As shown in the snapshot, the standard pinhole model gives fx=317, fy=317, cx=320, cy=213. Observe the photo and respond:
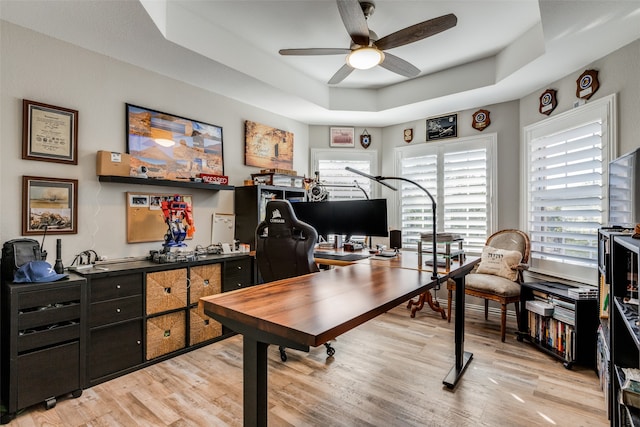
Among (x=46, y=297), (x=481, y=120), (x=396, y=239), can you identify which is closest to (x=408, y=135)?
(x=481, y=120)

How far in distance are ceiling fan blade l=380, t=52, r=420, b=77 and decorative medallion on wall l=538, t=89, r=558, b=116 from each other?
5.14 ft

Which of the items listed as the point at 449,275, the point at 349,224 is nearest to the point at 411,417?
the point at 449,275

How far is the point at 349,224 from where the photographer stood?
10.8 feet

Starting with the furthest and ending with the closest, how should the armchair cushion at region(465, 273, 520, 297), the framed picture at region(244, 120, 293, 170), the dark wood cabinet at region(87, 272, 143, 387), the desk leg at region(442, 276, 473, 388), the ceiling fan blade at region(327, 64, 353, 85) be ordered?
1. the framed picture at region(244, 120, 293, 170)
2. the armchair cushion at region(465, 273, 520, 297)
3. the ceiling fan blade at region(327, 64, 353, 85)
4. the desk leg at region(442, 276, 473, 388)
5. the dark wood cabinet at region(87, 272, 143, 387)

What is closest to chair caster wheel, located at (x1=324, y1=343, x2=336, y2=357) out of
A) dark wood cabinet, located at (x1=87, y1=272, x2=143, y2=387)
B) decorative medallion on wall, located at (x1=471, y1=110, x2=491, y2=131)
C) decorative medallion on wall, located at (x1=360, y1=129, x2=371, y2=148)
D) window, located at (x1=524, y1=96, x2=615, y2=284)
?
dark wood cabinet, located at (x1=87, y1=272, x2=143, y2=387)

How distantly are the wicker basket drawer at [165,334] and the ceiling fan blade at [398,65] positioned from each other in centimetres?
271

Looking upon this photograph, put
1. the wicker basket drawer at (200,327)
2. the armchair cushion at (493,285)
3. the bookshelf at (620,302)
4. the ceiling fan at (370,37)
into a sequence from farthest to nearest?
the armchair cushion at (493,285) < the wicker basket drawer at (200,327) < the ceiling fan at (370,37) < the bookshelf at (620,302)

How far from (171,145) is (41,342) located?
187 cm

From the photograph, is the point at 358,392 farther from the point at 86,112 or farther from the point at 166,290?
the point at 86,112

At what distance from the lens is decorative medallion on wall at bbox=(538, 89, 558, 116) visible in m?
3.19

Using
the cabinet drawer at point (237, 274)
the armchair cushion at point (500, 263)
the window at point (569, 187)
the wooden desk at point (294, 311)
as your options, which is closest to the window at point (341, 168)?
the armchair cushion at point (500, 263)

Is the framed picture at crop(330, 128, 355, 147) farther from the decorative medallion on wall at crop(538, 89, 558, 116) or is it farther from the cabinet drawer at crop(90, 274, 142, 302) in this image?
the cabinet drawer at crop(90, 274, 142, 302)

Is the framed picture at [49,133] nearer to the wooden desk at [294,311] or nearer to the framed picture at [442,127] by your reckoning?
the wooden desk at [294,311]

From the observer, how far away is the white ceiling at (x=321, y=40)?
216 centimetres
